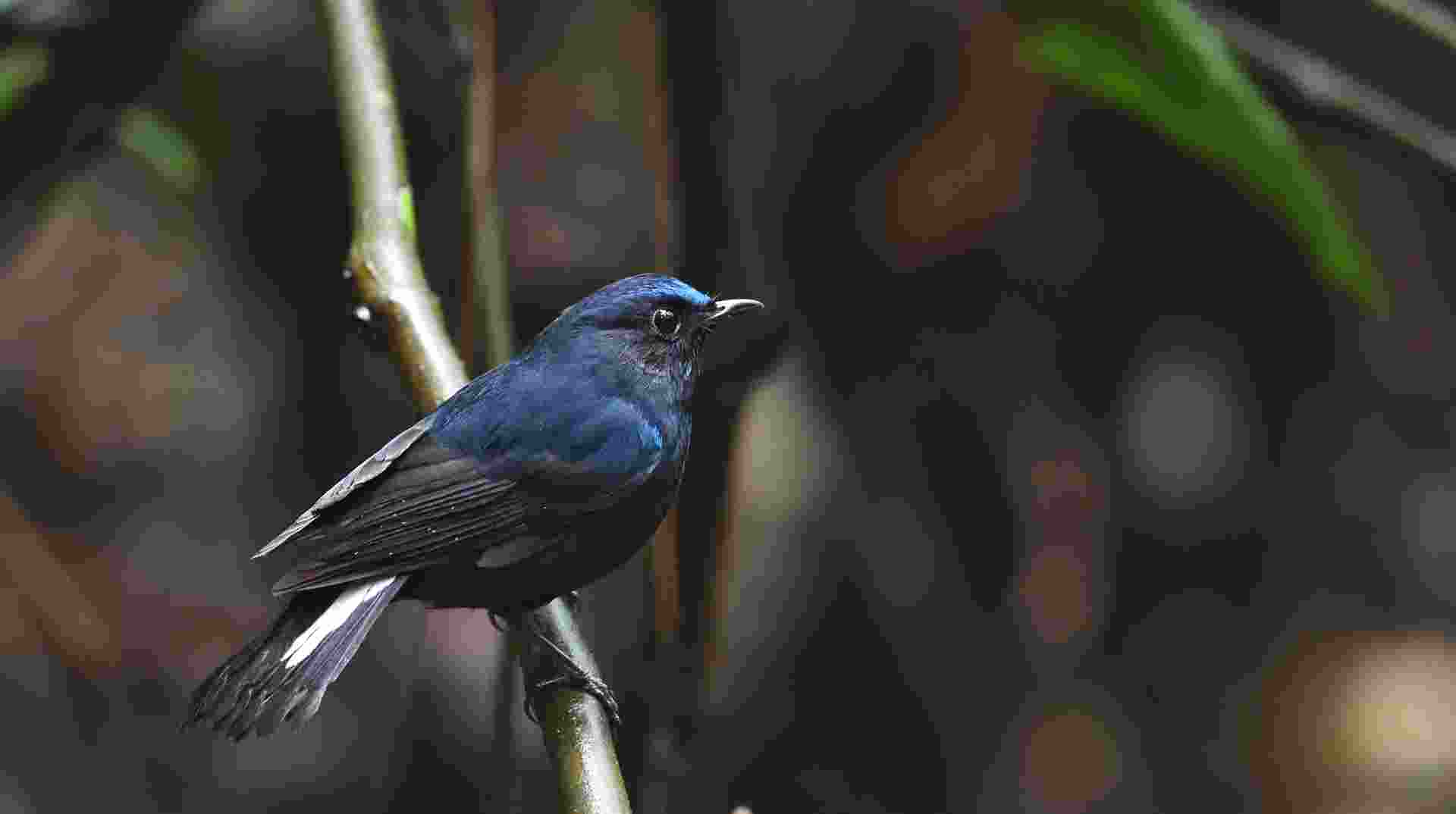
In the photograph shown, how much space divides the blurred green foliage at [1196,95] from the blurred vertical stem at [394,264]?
1533 millimetres

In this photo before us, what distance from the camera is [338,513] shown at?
2.32 m

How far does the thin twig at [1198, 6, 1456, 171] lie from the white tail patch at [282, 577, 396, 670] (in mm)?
2568

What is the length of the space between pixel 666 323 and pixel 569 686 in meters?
0.81

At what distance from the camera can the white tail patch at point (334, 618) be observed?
6.91 feet

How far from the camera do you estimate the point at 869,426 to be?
15.6 ft

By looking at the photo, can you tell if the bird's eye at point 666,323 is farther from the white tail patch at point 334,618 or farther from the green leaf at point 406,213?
the white tail patch at point 334,618

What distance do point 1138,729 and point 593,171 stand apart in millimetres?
2443

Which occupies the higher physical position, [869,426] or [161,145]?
[161,145]

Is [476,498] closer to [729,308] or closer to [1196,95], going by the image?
[729,308]

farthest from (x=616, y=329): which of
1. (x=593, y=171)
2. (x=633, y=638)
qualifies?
(x=593, y=171)

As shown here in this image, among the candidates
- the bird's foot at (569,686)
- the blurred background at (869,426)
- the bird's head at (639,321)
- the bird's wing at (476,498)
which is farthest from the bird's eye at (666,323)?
the blurred background at (869,426)

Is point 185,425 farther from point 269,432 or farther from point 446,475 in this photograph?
point 446,475

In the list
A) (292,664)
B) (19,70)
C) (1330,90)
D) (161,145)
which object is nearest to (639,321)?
(292,664)

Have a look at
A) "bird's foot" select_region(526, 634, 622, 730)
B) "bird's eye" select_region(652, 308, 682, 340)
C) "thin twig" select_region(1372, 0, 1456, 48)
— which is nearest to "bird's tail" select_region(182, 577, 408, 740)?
"bird's foot" select_region(526, 634, 622, 730)
